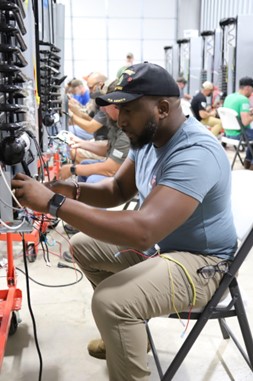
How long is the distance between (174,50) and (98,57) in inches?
87.8

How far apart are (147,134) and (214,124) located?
582 centimetres

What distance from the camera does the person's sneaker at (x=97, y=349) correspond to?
1.80 m

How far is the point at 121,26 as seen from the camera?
436 inches

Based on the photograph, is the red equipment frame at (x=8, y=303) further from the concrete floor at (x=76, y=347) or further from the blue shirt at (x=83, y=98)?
the blue shirt at (x=83, y=98)

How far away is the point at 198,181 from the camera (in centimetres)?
121

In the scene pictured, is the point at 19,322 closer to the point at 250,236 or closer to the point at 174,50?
the point at 250,236

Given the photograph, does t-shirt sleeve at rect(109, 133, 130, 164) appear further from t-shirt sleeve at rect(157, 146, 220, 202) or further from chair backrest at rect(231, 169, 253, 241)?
t-shirt sleeve at rect(157, 146, 220, 202)

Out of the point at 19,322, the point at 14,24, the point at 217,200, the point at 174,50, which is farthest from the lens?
the point at 174,50

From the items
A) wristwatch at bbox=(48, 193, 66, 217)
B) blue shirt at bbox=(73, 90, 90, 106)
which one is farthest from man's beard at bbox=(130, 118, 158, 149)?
blue shirt at bbox=(73, 90, 90, 106)

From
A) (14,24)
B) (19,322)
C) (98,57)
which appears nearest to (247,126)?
(19,322)

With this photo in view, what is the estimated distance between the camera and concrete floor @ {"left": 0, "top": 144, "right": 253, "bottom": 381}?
1702mm

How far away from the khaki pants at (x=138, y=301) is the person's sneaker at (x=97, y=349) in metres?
0.51

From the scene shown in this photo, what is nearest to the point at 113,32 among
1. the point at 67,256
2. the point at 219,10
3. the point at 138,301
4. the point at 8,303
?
the point at 219,10

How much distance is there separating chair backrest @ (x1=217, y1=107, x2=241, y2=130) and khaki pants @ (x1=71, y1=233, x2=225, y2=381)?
393cm
